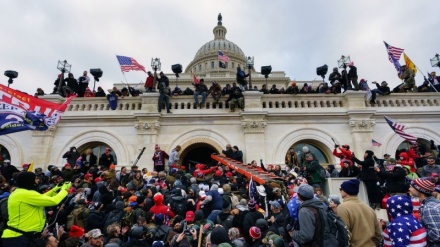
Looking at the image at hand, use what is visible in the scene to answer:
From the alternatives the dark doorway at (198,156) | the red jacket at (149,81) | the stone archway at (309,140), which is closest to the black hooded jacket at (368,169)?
the stone archway at (309,140)

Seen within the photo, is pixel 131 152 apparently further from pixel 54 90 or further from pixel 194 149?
pixel 54 90

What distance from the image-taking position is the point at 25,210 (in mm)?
4293

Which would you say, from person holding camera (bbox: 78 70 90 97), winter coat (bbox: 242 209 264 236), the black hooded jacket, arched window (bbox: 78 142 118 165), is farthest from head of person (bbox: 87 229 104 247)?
person holding camera (bbox: 78 70 90 97)

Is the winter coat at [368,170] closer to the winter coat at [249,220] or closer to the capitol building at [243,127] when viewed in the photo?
the winter coat at [249,220]

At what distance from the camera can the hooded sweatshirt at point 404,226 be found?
3.52 meters

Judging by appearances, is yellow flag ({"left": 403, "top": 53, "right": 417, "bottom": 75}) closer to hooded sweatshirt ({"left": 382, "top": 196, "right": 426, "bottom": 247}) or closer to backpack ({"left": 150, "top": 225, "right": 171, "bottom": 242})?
hooded sweatshirt ({"left": 382, "top": 196, "right": 426, "bottom": 247})

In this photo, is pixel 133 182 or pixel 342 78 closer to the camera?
pixel 133 182

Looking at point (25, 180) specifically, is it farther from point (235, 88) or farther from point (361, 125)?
point (361, 125)

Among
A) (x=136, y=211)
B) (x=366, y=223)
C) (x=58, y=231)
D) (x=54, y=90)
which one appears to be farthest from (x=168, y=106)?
(x=366, y=223)

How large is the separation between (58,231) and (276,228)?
14.7 feet

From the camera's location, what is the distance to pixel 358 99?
1515 centimetres

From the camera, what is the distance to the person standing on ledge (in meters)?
4.21

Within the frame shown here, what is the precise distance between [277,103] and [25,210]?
1344 centimetres

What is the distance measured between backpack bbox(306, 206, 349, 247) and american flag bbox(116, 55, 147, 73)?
15067mm
